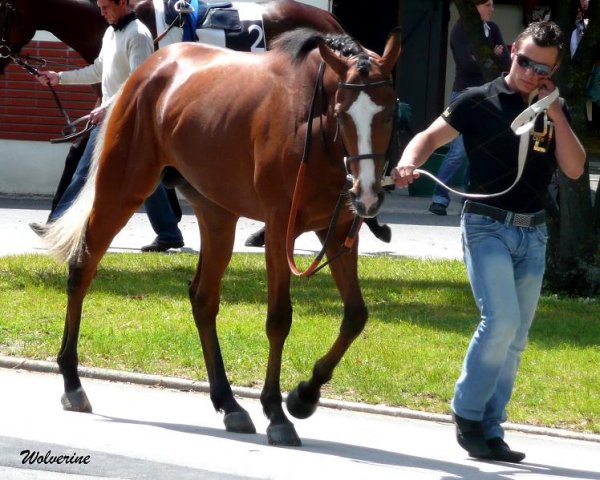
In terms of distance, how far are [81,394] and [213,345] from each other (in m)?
0.75

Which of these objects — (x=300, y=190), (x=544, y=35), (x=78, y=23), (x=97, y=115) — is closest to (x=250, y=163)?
(x=300, y=190)

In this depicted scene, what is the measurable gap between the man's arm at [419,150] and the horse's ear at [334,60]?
451mm

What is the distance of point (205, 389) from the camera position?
776 centimetres

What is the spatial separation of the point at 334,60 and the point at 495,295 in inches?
50.7

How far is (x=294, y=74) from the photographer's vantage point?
6617 millimetres

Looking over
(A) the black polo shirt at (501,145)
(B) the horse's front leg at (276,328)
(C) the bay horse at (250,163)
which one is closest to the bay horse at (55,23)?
(C) the bay horse at (250,163)

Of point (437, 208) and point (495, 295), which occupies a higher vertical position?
point (495, 295)

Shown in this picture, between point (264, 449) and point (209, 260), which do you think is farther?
point (209, 260)

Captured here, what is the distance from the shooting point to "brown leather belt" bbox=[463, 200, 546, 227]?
6.08m

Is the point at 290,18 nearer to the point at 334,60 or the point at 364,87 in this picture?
the point at 334,60

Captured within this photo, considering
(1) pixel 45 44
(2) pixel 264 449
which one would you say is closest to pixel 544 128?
(2) pixel 264 449

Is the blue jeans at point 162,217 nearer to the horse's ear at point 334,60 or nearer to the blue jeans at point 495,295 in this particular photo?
the horse's ear at point 334,60

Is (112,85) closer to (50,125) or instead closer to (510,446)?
(510,446)

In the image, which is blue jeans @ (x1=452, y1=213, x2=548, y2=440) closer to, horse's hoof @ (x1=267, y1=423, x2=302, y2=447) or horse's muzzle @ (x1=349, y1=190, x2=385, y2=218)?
horse's muzzle @ (x1=349, y1=190, x2=385, y2=218)
